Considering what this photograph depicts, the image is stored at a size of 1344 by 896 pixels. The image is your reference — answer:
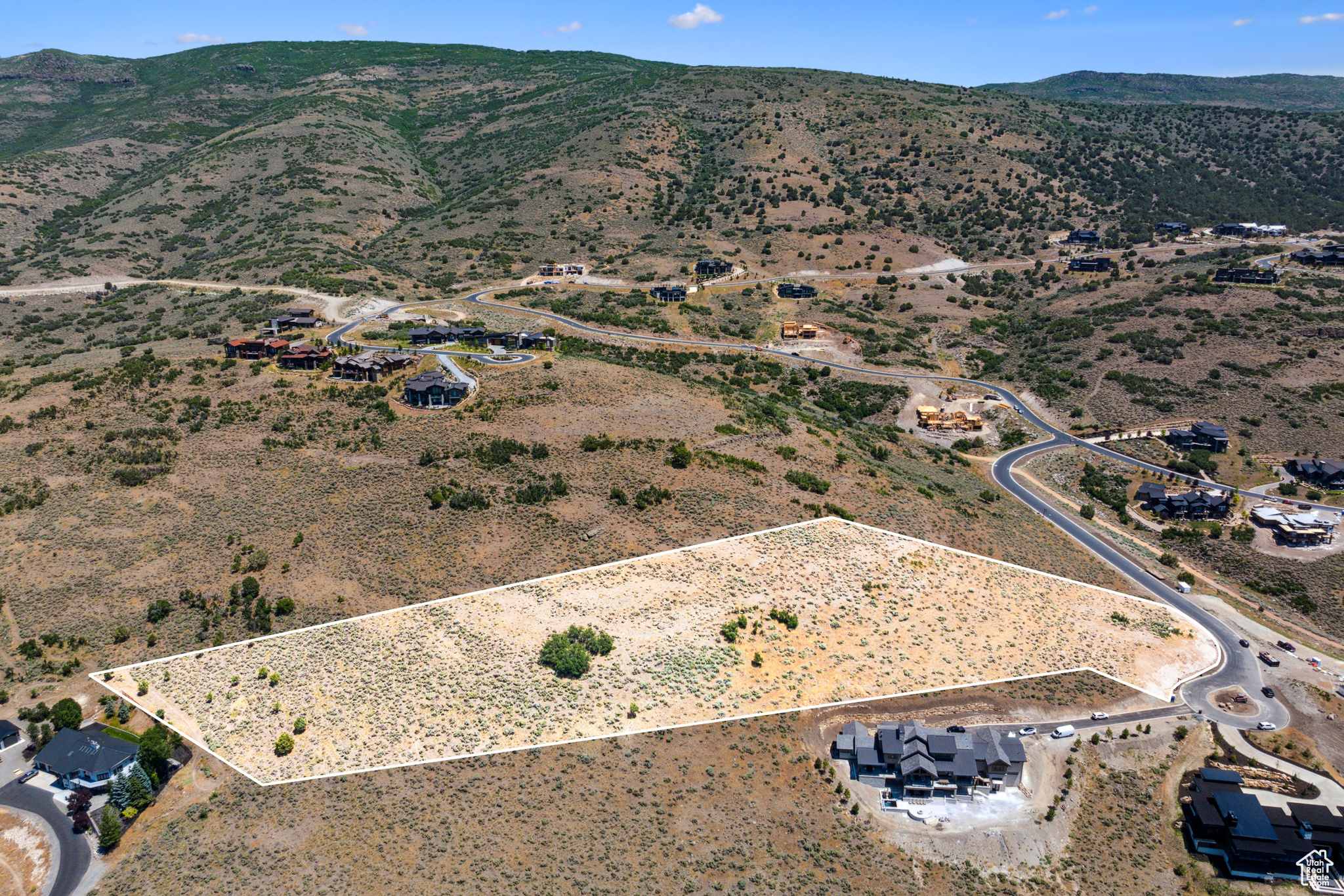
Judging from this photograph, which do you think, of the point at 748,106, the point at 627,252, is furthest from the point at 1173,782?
the point at 748,106

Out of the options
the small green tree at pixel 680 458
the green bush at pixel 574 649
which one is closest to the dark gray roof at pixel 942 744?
the green bush at pixel 574 649

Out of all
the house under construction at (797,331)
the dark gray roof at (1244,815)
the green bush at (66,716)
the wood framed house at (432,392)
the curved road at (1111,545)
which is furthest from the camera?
the house under construction at (797,331)

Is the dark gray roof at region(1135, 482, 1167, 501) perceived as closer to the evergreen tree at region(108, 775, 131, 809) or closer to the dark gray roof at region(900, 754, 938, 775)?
the dark gray roof at region(900, 754, 938, 775)

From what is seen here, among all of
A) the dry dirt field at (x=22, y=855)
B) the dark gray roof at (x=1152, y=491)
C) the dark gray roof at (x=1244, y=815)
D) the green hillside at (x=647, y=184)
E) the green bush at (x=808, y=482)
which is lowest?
the dry dirt field at (x=22, y=855)

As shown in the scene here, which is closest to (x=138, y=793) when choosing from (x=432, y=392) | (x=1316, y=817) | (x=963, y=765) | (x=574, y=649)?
(x=574, y=649)

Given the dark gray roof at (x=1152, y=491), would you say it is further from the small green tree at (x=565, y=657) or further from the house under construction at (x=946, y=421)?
the small green tree at (x=565, y=657)

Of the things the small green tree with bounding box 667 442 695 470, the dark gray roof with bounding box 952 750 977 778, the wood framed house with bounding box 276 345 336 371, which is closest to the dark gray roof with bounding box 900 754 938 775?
the dark gray roof with bounding box 952 750 977 778

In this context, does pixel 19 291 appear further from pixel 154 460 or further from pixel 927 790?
pixel 927 790
